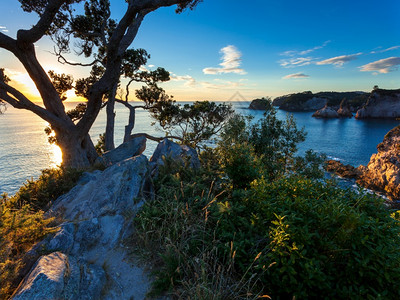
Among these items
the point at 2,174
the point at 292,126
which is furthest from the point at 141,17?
the point at 2,174

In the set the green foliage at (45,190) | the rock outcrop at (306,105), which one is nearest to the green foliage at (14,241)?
the green foliage at (45,190)

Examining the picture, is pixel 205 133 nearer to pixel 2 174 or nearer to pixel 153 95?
pixel 153 95

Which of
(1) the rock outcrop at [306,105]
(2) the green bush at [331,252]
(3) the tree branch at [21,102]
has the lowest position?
(2) the green bush at [331,252]

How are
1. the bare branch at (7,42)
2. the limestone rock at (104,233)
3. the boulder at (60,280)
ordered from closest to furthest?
the boulder at (60,280) < the limestone rock at (104,233) < the bare branch at (7,42)

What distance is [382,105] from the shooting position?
8975cm

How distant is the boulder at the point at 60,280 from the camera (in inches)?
103

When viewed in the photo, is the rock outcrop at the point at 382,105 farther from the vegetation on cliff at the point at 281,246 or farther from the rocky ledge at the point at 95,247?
the rocky ledge at the point at 95,247

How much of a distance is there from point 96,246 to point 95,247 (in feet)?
0.09

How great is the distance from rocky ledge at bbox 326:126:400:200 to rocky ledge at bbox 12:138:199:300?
28755 millimetres

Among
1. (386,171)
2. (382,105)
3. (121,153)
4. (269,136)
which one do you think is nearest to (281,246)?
(121,153)

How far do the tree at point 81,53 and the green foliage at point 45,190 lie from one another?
480 cm

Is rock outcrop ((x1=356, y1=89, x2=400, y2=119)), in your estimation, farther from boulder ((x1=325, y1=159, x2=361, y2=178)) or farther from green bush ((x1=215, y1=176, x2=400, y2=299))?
green bush ((x1=215, y1=176, x2=400, y2=299))

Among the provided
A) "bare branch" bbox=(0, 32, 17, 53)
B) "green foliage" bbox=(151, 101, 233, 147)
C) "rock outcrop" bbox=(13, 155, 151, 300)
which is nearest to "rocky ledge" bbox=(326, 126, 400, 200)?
"green foliage" bbox=(151, 101, 233, 147)

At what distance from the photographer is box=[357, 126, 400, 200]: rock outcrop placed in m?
24.2
